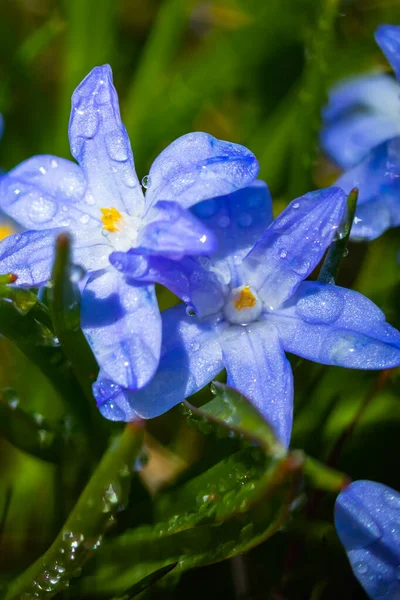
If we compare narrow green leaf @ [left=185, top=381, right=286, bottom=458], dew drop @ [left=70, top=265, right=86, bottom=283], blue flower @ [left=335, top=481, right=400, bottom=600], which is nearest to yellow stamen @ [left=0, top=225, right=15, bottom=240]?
dew drop @ [left=70, top=265, right=86, bottom=283]

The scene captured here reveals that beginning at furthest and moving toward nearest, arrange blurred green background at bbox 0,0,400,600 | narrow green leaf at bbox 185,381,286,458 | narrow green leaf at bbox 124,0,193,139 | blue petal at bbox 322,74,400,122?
narrow green leaf at bbox 124,0,193,139
blue petal at bbox 322,74,400,122
blurred green background at bbox 0,0,400,600
narrow green leaf at bbox 185,381,286,458

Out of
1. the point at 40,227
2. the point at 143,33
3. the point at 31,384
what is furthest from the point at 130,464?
the point at 143,33

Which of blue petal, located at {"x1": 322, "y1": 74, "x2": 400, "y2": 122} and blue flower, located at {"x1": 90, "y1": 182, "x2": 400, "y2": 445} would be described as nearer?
blue flower, located at {"x1": 90, "y1": 182, "x2": 400, "y2": 445}

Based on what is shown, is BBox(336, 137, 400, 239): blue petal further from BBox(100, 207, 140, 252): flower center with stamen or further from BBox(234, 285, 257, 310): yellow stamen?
BBox(100, 207, 140, 252): flower center with stamen

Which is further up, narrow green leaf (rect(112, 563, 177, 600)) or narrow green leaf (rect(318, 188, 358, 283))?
narrow green leaf (rect(318, 188, 358, 283))

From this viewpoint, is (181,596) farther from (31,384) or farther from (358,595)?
(31,384)

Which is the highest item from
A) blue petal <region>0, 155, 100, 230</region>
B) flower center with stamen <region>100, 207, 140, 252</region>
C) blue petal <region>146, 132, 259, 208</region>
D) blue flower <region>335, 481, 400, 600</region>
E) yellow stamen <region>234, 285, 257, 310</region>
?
blue petal <region>146, 132, 259, 208</region>

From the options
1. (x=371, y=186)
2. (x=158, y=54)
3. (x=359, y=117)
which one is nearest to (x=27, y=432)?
(x=371, y=186)

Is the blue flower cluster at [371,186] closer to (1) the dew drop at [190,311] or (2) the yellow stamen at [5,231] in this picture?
(1) the dew drop at [190,311]
